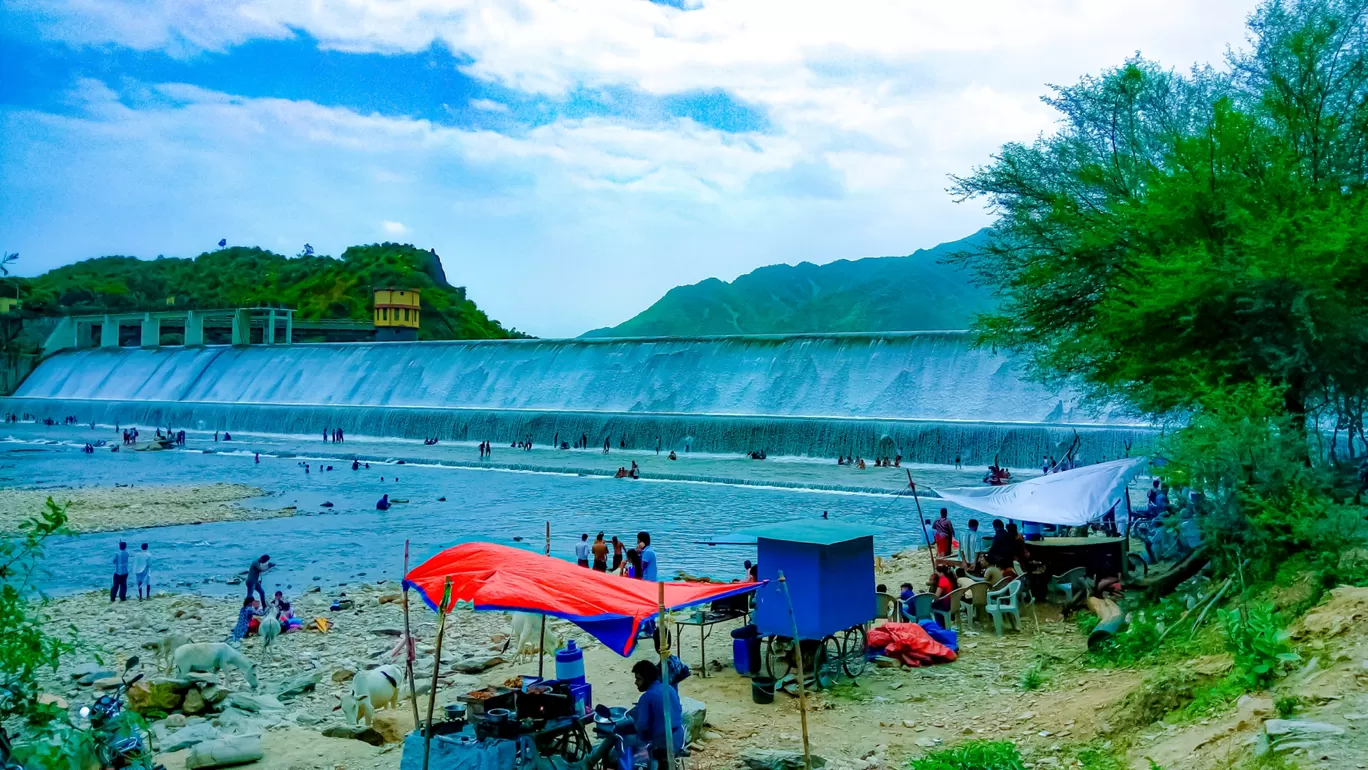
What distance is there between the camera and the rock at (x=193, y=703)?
940 cm

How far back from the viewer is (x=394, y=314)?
7675 cm

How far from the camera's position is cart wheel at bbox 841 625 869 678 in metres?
9.28

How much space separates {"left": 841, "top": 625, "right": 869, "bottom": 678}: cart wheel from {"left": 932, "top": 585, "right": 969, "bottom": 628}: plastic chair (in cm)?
123

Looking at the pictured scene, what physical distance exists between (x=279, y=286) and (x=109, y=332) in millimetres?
40576

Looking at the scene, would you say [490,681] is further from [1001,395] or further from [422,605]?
[1001,395]

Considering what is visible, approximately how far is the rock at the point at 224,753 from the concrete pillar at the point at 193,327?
212 ft

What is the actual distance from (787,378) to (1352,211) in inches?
1036

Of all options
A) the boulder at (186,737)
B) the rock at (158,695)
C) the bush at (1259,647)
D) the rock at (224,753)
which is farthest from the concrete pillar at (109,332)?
the bush at (1259,647)

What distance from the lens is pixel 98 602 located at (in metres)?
15.9

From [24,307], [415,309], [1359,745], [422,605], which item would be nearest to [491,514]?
[422,605]

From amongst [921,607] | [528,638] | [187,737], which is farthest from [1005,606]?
[187,737]

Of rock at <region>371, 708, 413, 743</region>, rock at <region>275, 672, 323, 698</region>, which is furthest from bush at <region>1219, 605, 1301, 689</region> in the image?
rock at <region>275, 672, 323, 698</region>

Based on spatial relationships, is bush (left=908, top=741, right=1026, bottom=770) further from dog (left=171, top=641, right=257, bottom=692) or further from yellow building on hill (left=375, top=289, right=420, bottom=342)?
yellow building on hill (left=375, top=289, right=420, bottom=342)

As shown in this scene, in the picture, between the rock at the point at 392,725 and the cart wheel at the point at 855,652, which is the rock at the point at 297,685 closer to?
the rock at the point at 392,725
